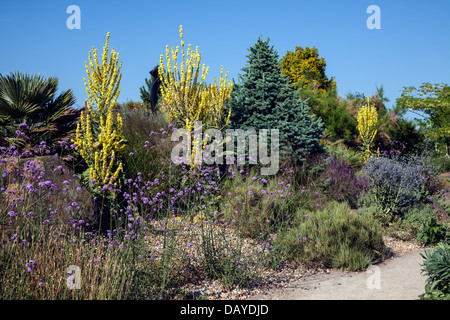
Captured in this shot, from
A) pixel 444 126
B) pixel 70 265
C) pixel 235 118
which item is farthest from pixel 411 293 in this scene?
pixel 444 126

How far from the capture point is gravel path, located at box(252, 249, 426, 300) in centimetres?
481

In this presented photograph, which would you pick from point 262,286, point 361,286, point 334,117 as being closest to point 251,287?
point 262,286

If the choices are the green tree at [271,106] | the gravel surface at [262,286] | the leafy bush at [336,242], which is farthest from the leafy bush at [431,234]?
the green tree at [271,106]

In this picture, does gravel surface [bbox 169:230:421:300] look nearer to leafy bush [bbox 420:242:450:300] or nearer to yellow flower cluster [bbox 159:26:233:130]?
leafy bush [bbox 420:242:450:300]

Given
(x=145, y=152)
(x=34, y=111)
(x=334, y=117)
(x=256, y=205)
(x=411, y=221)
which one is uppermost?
(x=334, y=117)

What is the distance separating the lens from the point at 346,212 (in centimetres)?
684

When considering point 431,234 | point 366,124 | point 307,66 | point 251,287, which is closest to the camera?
point 251,287

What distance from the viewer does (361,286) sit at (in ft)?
16.9

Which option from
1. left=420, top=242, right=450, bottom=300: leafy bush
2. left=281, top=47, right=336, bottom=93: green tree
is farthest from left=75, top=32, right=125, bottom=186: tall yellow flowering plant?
left=281, top=47, right=336, bottom=93: green tree

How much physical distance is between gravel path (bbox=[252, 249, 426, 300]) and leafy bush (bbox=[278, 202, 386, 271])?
0.67 feet

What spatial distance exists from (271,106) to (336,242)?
4.39 m

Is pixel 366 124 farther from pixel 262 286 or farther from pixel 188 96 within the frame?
pixel 262 286

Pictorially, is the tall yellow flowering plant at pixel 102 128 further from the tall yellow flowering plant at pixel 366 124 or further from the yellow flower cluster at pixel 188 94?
the tall yellow flowering plant at pixel 366 124
